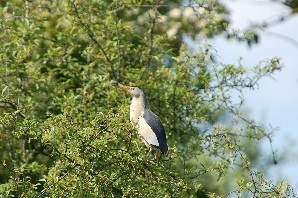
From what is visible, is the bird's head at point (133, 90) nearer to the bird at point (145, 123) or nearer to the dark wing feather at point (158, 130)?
the bird at point (145, 123)

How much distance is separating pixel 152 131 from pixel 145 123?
23 cm

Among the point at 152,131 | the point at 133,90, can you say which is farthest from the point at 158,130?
the point at 133,90

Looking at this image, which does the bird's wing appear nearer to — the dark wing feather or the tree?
the dark wing feather

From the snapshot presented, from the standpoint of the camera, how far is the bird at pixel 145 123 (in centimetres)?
991

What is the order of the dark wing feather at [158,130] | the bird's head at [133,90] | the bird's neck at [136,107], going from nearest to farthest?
the dark wing feather at [158,130]
the bird's neck at [136,107]
the bird's head at [133,90]

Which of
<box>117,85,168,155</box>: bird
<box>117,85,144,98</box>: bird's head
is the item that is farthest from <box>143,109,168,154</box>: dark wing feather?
<box>117,85,144,98</box>: bird's head

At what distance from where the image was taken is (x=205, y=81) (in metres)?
12.2

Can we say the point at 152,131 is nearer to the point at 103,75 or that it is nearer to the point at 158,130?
the point at 158,130

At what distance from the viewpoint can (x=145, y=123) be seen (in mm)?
10320

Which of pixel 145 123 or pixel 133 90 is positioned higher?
pixel 133 90

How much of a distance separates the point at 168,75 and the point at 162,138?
2.14m

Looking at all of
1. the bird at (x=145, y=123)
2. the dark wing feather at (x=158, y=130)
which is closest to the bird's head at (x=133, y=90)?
the bird at (x=145, y=123)

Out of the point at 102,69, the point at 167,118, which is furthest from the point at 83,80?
the point at 167,118

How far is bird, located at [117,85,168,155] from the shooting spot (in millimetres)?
9913
